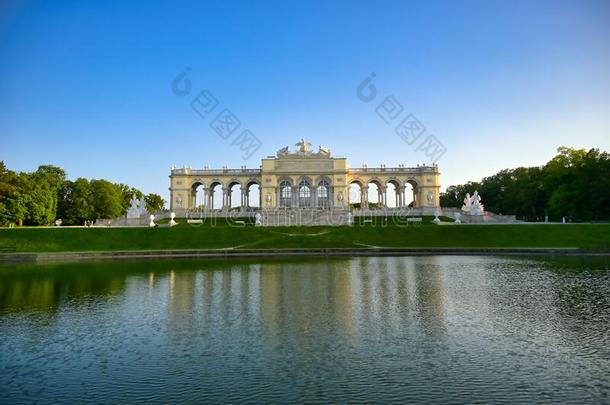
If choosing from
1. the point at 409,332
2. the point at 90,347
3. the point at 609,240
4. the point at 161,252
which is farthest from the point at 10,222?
the point at 609,240

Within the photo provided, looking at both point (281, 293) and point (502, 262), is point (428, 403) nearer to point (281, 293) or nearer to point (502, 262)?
point (281, 293)

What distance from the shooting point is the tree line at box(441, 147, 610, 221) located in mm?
55969

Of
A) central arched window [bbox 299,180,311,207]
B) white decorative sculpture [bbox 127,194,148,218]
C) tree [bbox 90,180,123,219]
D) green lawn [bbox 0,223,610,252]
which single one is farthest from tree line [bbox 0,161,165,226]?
central arched window [bbox 299,180,311,207]

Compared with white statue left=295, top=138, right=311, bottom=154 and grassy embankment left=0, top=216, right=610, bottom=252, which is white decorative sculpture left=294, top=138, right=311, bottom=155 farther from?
grassy embankment left=0, top=216, right=610, bottom=252

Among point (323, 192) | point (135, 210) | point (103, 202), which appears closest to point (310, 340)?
point (135, 210)

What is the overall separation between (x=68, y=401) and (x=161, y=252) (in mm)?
29645

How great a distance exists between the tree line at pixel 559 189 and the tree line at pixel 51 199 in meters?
61.7

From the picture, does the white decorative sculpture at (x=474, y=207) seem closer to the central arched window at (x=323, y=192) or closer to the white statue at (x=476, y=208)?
the white statue at (x=476, y=208)

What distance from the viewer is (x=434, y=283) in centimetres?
1988

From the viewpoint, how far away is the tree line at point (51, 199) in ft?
194

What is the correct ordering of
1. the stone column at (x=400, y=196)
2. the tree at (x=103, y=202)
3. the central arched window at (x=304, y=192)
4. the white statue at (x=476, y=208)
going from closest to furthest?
the white statue at (x=476, y=208), the tree at (x=103, y=202), the central arched window at (x=304, y=192), the stone column at (x=400, y=196)

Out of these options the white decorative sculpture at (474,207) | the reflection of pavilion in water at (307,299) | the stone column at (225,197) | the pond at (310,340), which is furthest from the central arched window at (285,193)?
the pond at (310,340)

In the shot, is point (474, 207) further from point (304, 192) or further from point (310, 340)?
point (310, 340)

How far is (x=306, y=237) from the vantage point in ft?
148
